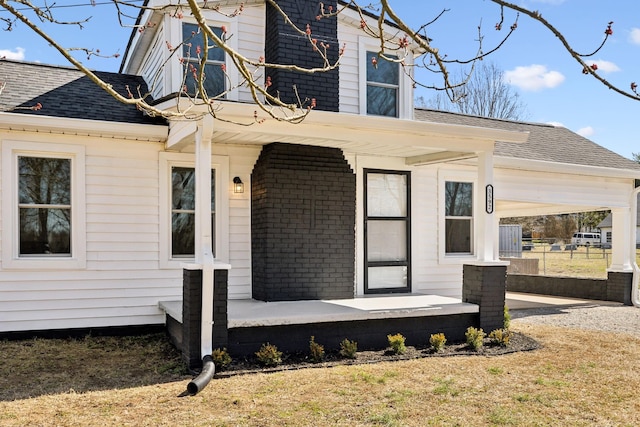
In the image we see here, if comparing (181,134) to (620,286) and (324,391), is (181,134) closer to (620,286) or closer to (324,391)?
(324,391)

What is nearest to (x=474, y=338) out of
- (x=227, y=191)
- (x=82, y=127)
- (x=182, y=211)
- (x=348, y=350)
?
(x=348, y=350)

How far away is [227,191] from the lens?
26.9 ft

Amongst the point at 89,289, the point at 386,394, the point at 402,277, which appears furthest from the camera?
the point at 402,277

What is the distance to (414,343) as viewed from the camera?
7.20m

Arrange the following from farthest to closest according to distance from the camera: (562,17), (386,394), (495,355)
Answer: (495,355) < (386,394) < (562,17)

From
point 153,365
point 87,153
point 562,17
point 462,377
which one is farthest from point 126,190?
point 562,17

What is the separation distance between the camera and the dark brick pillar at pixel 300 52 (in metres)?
8.10

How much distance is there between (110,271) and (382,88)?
16.7 feet

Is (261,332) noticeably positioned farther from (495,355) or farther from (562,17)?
(562,17)

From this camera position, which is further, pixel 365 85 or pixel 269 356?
pixel 365 85

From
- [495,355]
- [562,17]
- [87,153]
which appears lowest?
[495,355]

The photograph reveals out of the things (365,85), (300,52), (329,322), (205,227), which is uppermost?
(300,52)

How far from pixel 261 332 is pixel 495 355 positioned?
289 centimetres

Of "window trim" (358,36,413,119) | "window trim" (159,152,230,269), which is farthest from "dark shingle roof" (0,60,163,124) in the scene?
"window trim" (358,36,413,119)
